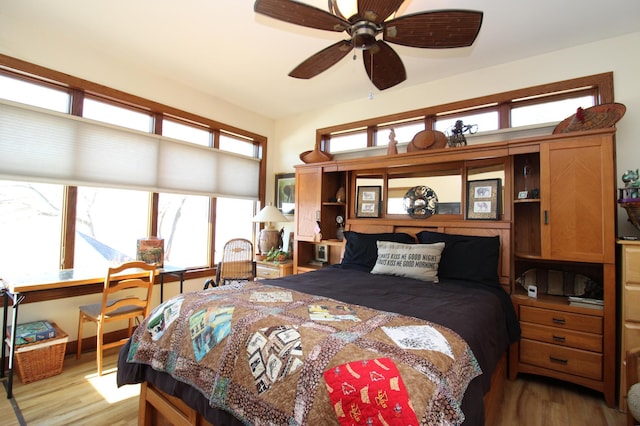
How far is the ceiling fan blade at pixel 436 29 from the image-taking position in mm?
1478

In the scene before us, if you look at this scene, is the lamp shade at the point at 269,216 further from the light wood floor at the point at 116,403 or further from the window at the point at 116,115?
the light wood floor at the point at 116,403

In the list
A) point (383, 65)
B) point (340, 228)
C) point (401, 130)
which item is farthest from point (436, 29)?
point (340, 228)

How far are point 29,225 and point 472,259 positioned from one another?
3864 mm

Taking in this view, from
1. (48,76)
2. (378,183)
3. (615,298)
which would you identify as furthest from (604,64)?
(48,76)

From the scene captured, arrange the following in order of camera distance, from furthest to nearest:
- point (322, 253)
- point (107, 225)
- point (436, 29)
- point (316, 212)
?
1. point (322, 253)
2. point (316, 212)
3. point (107, 225)
4. point (436, 29)

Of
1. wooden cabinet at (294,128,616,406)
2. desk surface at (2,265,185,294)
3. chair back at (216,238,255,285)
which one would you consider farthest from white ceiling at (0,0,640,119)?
chair back at (216,238,255,285)

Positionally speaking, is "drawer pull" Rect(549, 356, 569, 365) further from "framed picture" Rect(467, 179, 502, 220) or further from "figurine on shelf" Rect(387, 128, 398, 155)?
"figurine on shelf" Rect(387, 128, 398, 155)

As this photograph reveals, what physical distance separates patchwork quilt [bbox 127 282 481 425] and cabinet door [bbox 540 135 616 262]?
5.47ft

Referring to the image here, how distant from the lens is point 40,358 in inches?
93.4

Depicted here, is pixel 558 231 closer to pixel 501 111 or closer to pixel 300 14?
pixel 501 111

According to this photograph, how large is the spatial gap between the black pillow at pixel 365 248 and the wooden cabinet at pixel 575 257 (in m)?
1.06

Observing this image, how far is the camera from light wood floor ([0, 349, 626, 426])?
193cm

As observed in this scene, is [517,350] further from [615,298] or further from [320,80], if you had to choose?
[320,80]

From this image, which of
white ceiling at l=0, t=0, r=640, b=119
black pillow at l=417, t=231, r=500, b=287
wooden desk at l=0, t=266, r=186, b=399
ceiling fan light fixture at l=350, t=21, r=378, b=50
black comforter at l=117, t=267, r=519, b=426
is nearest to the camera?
black comforter at l=117, t=267, r=519, b=426
